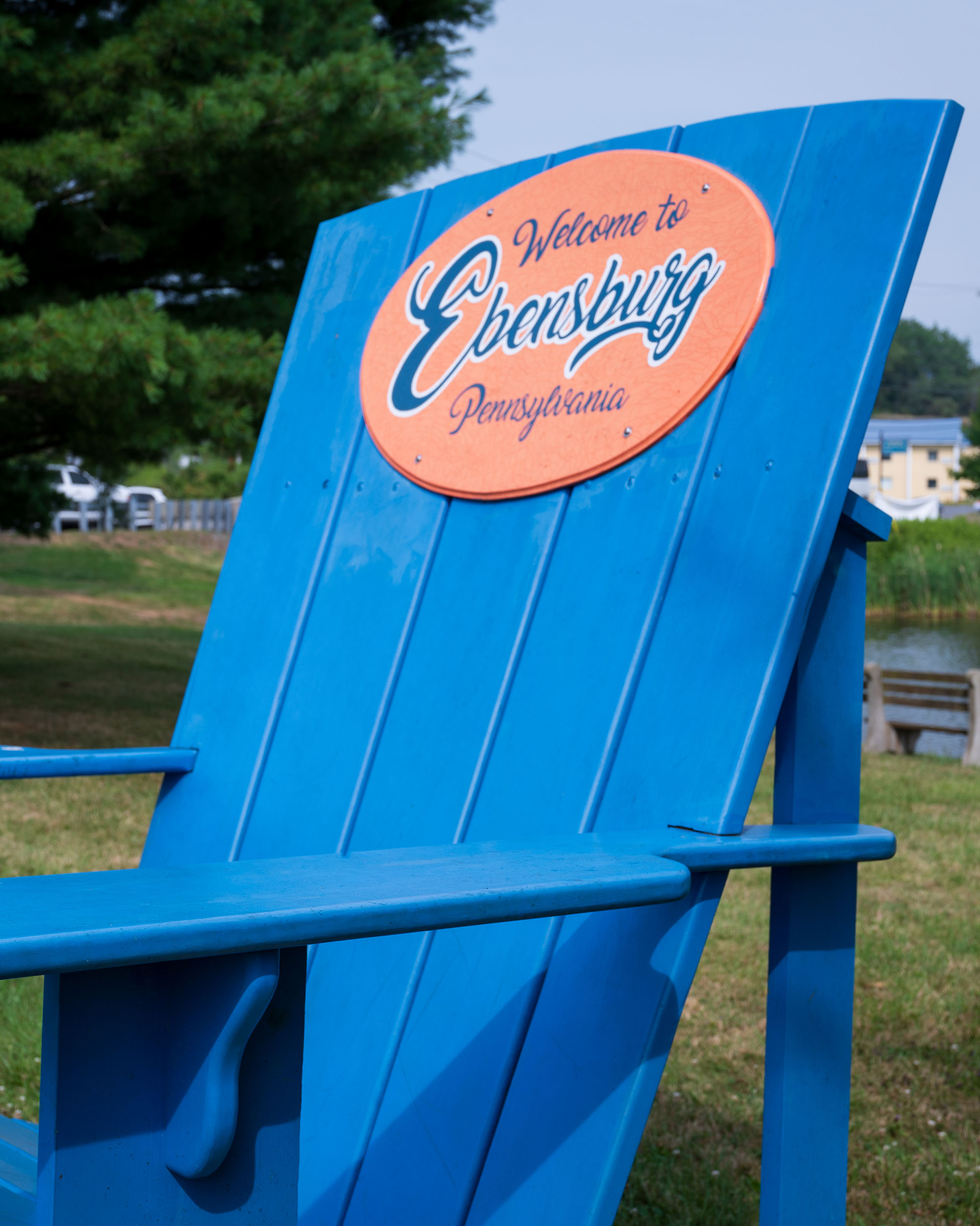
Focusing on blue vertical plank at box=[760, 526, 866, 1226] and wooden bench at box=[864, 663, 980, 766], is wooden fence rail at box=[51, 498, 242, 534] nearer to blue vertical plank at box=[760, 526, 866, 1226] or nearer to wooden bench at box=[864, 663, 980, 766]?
wooden bench at box=[864, 663, 980, 766]

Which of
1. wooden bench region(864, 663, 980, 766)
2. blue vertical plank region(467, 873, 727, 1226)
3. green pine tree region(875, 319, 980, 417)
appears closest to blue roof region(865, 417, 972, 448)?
green pine tree region(875, 319, 980, 417)

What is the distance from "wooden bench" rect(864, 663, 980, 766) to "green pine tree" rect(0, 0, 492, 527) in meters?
5.06

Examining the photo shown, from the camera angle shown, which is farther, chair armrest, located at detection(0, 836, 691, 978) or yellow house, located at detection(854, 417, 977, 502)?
yellow house, located at detection(854, 417, 977, 502)

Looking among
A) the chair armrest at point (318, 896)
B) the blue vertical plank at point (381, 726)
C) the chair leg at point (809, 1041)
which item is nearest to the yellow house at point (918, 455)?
the blue vertical plank at point (381, 726)

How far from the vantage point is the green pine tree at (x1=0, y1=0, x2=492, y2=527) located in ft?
19.7

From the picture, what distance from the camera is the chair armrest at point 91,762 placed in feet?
5.74

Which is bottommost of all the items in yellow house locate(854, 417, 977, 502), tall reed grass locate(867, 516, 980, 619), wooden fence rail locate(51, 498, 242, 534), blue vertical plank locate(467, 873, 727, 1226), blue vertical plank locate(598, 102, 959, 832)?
wooden fence rail locate(51, 498, 242, 534)

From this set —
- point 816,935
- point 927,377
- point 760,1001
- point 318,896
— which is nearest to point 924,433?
point 927,377

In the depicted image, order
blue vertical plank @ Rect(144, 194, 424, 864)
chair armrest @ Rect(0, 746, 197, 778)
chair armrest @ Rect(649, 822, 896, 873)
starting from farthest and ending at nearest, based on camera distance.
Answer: blue vertical plank @ Rect(144, 194, 424, 864)
chair armrest @ Rect(0, 746, 197, 778)
chair armrest @ Rect(649, 822, 896, 873)

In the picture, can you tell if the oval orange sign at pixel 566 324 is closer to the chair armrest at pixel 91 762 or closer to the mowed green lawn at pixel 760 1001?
the chair armrest at pixel 91 762

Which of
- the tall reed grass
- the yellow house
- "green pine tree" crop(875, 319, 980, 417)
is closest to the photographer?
the tall reed grass

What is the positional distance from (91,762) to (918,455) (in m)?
71.0

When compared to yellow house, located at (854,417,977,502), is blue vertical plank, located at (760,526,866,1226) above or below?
below

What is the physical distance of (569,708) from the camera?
1501 mm
